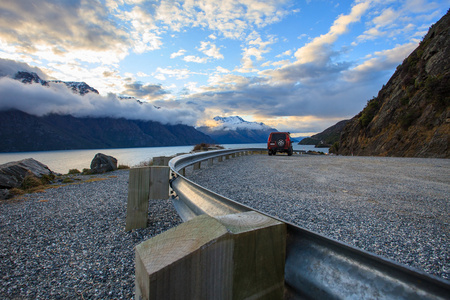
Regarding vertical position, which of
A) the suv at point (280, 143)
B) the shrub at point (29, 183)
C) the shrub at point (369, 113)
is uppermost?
the shrub at point (369, 113)

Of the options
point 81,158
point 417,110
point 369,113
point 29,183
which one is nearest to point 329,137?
point 369,113

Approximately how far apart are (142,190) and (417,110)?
1045 inches

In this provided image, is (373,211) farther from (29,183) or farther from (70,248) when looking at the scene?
(29,183)

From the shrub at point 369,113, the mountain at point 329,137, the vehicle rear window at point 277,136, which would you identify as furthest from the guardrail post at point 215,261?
the mountain at point 329,137

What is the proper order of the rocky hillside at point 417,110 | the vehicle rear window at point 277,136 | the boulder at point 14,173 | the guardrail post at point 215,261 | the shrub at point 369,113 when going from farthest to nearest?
1. the shrub at point 369,113
2. the rocky hillside at point 417,110
3. the vehicle rear window at point 277,136
4. the boulder at point 14,173
5. the guardrail post at point 215,261

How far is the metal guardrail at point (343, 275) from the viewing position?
31.1 inches

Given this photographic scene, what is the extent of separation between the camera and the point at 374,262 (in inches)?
36.6

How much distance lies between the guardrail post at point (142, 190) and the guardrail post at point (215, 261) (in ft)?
7.37

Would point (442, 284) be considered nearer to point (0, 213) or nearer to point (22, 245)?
point (22, 245)

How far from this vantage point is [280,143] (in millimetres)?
17578

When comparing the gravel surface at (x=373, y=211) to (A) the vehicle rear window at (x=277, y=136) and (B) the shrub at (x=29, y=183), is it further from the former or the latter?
(A) the vehicle rear window at (x=277, y=136)

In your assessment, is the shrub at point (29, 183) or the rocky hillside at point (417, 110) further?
the rocky hillside at point (417, 110)

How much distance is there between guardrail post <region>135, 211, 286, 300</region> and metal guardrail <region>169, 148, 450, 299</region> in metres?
0.09

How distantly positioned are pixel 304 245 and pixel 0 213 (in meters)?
5.52
